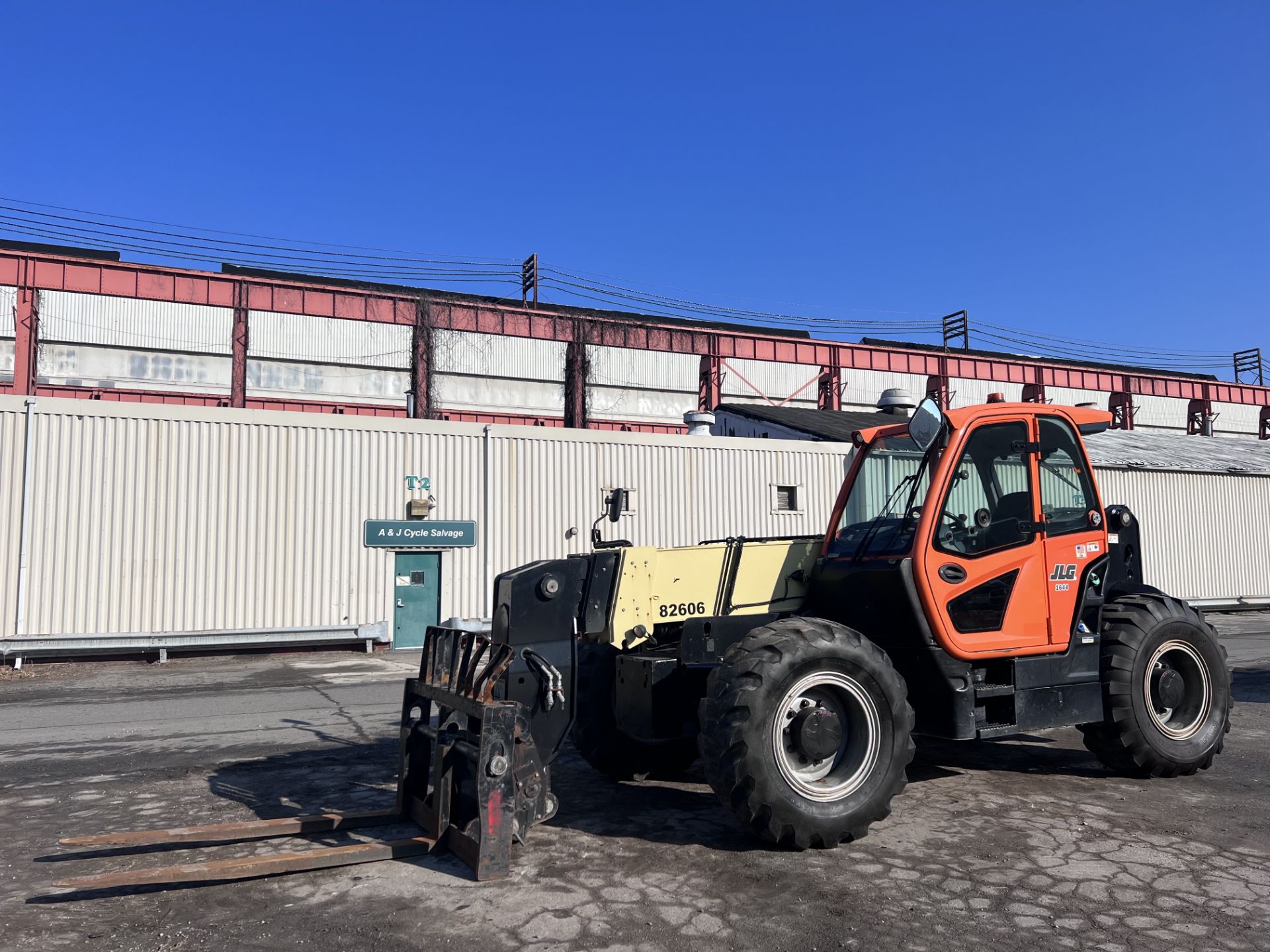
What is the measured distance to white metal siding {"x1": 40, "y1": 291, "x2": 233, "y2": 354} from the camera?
2939 cm

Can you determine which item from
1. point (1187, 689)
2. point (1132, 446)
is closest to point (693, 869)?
point (1187, 689)

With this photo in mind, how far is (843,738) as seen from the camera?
207 inches

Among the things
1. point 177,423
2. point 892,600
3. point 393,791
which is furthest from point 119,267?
point 892,600

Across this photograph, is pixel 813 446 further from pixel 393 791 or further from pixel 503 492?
pixel 393 791

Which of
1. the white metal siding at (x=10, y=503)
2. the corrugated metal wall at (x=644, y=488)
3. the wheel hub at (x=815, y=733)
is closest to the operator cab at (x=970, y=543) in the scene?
the wheel hub at (x=815, y=733)

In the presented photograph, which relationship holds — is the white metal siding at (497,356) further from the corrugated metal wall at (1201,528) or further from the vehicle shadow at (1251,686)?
the vehicle shadow at (1251,686)

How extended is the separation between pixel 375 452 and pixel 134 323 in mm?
16123

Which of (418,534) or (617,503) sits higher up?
(617,503)

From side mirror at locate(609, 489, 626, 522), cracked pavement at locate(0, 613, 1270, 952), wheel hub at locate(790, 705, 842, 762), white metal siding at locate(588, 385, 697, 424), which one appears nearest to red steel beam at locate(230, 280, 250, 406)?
white metal siding at locate(588, 385, 697, 424)

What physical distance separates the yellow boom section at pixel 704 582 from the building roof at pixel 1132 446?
60.2 feet

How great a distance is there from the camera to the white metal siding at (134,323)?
2939 cm

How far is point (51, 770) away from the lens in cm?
762

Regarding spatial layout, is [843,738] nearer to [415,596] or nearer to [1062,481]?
[1062,481]

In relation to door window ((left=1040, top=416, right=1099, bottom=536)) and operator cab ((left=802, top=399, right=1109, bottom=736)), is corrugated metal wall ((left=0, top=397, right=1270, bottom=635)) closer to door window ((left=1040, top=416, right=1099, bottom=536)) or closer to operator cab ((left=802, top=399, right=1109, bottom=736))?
operator cab ((left=802, top=399, right=1109, bottom=736))
